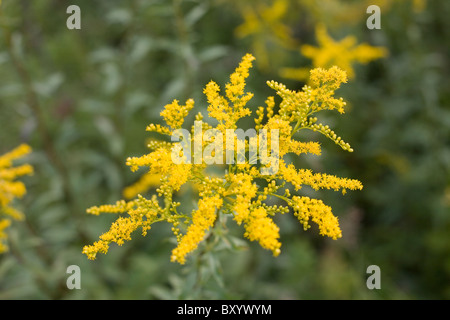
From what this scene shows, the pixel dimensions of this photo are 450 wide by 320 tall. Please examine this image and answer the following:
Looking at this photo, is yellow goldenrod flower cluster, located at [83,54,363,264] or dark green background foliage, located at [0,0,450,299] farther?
dark green background foliage, located at [0,0,450,299]

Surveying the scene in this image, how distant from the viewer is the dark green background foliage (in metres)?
4.11

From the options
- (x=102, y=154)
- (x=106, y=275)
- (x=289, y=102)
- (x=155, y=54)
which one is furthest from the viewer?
(x=155, y=54)

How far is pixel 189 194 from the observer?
14.8ft

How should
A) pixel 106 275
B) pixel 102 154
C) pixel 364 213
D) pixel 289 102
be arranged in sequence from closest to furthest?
pixel 289 102 < pixel 106 275 < pixel 102 154 < pixel 364 213

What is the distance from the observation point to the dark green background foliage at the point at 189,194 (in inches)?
162

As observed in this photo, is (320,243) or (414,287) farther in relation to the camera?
(320,243)

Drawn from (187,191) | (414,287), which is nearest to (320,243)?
(414,287)

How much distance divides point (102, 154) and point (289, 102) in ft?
12.3

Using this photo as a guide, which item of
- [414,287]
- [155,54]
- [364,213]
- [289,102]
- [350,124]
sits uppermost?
[155,54]

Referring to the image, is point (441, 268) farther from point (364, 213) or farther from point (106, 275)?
point (106, 275)

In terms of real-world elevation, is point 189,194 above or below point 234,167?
above

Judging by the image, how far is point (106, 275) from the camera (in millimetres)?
4445

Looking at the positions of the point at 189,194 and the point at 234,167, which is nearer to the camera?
the point at 234,167

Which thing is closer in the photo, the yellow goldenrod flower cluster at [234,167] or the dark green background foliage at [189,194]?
the yellow goldenrod flower cluster at [234,167]
